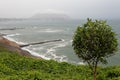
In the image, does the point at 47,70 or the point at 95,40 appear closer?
the point at 95,40

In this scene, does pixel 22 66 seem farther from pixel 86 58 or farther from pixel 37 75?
pixel 86 58

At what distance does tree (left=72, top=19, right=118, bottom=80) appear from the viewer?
2317cm

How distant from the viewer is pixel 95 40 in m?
23.0

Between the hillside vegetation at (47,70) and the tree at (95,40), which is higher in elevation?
the tree at (95,40)

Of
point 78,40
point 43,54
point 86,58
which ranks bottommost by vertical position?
point 43,54

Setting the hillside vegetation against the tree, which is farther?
the hillside vegetation

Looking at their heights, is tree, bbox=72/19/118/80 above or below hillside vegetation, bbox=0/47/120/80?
above

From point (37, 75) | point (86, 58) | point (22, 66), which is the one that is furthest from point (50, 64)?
point (86, 58)

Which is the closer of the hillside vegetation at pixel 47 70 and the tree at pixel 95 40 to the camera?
the tree at pixel 95 40

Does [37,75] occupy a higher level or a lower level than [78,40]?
lower

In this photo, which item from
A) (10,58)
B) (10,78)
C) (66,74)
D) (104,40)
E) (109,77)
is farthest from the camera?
(10,58)

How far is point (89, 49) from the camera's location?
23547 millimetres

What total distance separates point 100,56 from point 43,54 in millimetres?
50887

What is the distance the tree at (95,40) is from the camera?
23172 mm
